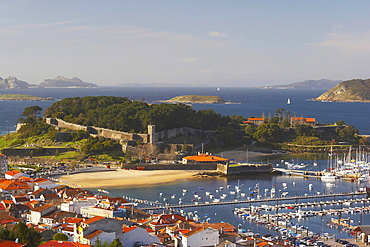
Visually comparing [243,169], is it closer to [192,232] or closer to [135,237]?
[192,232]

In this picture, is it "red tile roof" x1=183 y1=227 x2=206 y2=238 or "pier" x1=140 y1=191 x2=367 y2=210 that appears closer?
"red tile roof" x1=183 y1=227 x2=206 y2=238

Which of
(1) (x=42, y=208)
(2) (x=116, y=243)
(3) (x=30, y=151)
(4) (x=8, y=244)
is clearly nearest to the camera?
(4) (x=8, y=244)

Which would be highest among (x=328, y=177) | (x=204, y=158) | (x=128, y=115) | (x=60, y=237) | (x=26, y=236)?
(x=128, y=115)

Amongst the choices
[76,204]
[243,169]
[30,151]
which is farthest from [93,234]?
[30,151]

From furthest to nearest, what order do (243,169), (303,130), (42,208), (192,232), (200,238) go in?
(303,130)
(243,169)
(42,208)
(192,232)
(200,238)

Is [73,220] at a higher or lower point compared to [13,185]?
higher

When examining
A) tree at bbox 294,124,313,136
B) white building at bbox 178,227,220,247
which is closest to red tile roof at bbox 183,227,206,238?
white building at bbox 178,227,220,247

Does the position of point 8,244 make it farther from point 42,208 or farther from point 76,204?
point 76,204

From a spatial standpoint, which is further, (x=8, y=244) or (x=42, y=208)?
(x=42, y=208)

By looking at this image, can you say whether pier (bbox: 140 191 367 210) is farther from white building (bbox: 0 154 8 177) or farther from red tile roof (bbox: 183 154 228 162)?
white building (bbox: 0 154 8 177)
